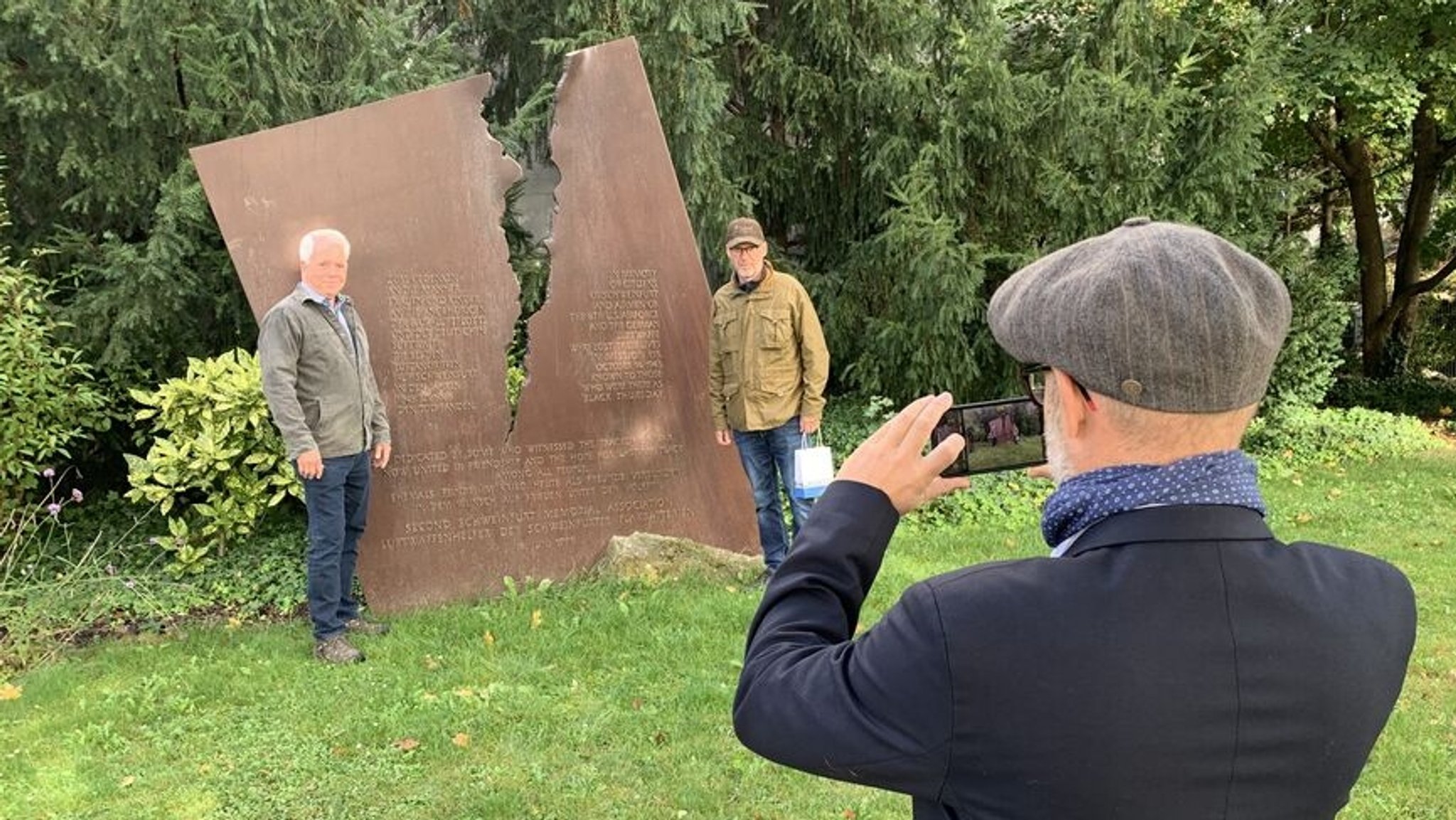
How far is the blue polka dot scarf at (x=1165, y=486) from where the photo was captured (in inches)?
42.0

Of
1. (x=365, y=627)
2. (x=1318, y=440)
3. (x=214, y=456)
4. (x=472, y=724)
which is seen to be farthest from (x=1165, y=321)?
(x=1318, y=440)

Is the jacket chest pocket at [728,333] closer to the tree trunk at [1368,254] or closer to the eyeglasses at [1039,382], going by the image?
the eyeglasses at [1039,382]

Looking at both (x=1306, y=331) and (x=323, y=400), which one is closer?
(x=323, y=400)

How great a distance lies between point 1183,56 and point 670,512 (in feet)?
19.2

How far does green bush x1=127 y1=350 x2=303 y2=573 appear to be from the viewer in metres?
5.93

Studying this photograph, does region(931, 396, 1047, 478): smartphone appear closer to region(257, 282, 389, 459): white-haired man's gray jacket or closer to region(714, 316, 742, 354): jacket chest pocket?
region(257, 282, 389, 459): white-haired man's gray jacket

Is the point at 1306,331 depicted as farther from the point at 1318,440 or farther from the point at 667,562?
the point at 667,562

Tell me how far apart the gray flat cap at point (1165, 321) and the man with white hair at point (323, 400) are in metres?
4.01

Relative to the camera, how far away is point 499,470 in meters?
5.71

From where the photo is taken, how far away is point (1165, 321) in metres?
1.05

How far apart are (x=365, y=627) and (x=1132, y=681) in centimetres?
473

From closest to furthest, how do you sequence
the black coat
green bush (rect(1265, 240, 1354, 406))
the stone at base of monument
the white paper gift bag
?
the black coat < the white paper gift bag < the stone at base of monument < green bush (rect(1265, 240, 1354, 406))

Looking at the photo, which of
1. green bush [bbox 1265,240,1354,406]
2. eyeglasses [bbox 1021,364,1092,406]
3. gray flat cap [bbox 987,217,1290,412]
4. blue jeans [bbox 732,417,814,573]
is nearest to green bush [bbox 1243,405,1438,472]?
green bush [bbox 1265,240,1354,406]

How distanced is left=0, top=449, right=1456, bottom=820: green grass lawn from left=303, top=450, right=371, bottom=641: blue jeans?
0.22m
